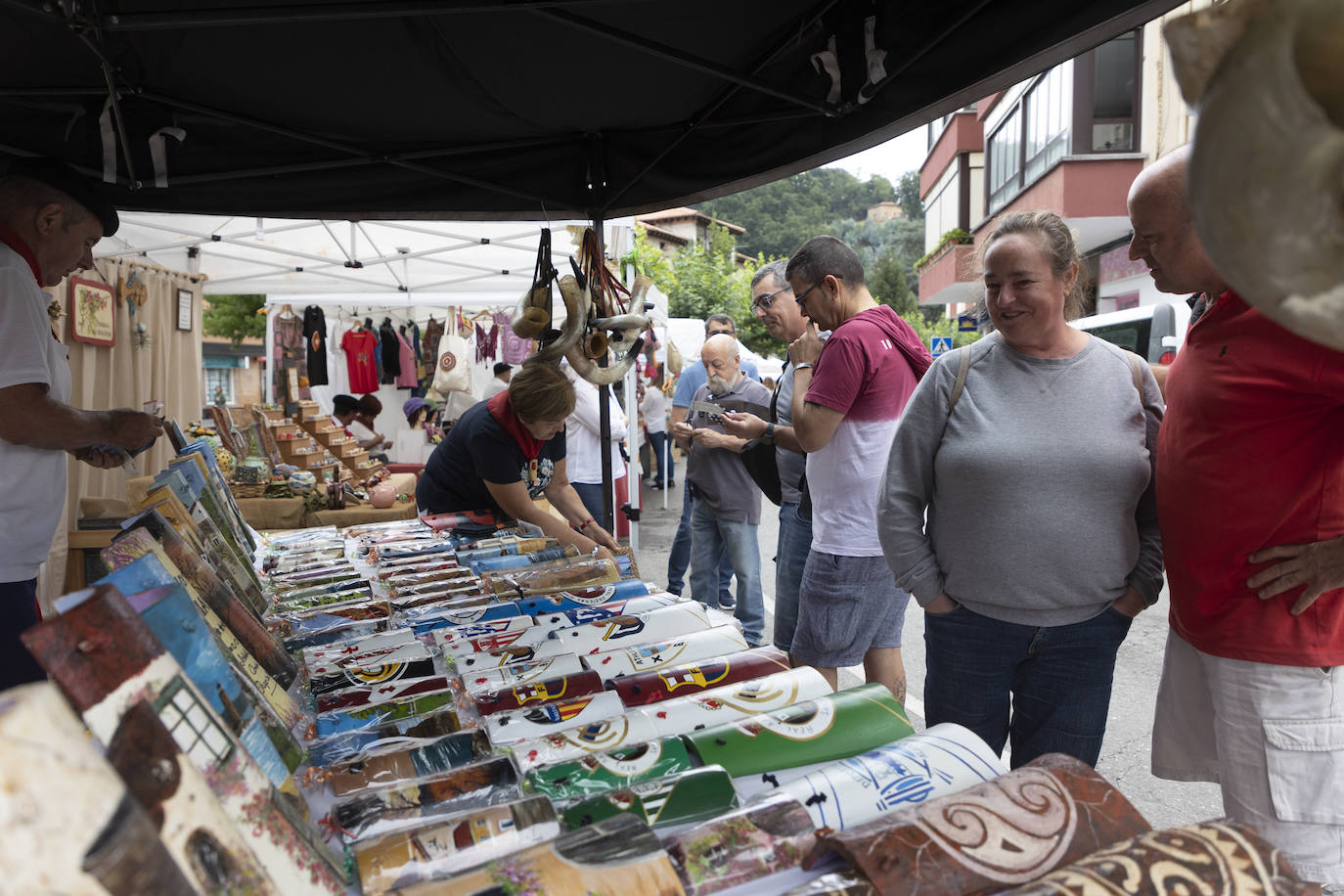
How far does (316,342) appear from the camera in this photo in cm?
884

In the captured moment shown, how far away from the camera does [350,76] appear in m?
2.29

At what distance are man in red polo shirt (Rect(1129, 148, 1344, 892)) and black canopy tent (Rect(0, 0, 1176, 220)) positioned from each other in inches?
23.9

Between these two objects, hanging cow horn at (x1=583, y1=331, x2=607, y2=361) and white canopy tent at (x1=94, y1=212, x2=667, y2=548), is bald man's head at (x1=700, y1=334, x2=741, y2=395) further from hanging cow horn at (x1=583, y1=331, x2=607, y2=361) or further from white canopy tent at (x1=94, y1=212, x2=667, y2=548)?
hanging cow horn at (x1=583, y1=331, x2=607, y2=361)

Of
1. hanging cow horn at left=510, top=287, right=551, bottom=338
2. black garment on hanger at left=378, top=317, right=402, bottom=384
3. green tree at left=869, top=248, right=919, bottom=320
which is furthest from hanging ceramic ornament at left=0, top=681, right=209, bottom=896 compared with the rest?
green tree at left=869, top=248, right=919, bottom=320

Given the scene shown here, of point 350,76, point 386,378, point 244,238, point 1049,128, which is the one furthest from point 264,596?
point 1049,128

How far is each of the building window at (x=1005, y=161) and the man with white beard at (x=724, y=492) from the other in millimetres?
13203

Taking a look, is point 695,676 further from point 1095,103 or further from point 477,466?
point 1095,103

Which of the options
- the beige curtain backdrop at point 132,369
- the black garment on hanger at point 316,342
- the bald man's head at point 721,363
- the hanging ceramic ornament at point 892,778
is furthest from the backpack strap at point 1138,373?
the black garment on hanger at point 316,342

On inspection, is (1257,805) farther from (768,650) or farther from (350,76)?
(350,76)

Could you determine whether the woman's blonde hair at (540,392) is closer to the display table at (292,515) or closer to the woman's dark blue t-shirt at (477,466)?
the woman's dark blue t-shirt at (477,466)

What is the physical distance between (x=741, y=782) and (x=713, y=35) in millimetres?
1848

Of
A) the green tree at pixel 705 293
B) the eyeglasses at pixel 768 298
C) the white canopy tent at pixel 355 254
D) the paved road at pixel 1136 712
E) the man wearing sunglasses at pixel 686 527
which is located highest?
the green tree at pixel 705 293

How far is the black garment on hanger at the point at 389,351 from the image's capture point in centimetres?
946

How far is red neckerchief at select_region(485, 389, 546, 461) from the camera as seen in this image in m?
3.16
